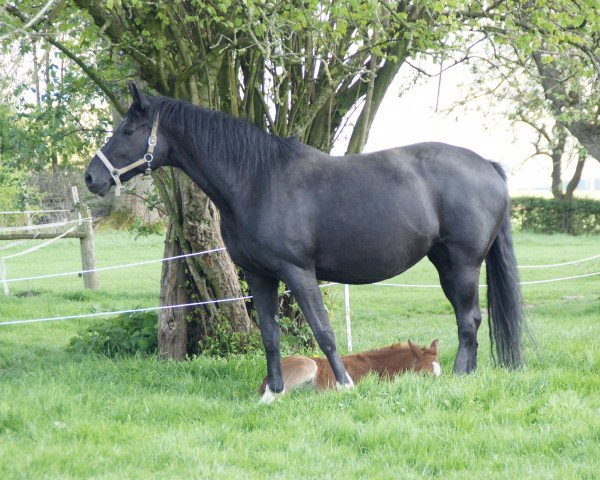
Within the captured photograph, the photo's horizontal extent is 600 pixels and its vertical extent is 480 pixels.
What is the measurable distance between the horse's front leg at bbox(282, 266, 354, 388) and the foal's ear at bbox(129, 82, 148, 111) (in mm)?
1540

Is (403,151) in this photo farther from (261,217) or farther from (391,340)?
(391,340)

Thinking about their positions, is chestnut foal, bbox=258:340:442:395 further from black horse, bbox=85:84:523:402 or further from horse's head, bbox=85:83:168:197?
horse's head, bbox=85:83:168:197

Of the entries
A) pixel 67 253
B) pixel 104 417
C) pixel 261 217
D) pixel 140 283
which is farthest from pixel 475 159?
pixel 67 253

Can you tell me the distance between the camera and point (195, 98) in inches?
274

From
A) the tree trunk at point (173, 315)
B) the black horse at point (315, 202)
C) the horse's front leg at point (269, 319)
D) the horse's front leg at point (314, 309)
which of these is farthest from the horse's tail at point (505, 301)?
the tree trunk at point (173, 315)

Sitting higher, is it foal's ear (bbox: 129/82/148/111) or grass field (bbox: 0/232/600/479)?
foal's ear (bbox: 129/82/148/111)

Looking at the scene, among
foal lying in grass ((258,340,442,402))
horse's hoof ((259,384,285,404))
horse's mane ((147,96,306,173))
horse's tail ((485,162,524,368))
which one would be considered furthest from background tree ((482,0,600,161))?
horse's hoof ((259,384,285,404))

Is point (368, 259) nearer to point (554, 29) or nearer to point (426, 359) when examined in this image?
point (426, 359)

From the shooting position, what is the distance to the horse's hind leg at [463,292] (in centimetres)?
576

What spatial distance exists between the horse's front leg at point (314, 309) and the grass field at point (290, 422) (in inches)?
8.0

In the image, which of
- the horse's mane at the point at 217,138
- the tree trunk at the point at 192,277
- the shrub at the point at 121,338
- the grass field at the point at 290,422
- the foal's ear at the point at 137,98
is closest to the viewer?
the grass field at the point at 290,422

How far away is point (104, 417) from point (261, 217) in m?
1.69

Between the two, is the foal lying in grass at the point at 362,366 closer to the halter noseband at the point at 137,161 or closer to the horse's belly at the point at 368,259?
the horse's belly at the point at 368,259

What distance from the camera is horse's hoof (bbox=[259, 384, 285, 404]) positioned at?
530 centimetres
